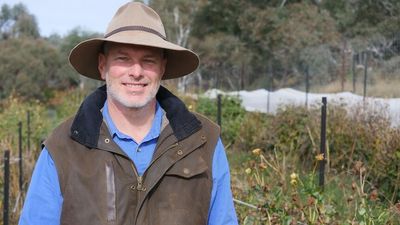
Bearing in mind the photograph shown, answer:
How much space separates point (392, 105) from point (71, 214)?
6912 mm

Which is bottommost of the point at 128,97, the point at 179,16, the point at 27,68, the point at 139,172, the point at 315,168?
the point at 315,168

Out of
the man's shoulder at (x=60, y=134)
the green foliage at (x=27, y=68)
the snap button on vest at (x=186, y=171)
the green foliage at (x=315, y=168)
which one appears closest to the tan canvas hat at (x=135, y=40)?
the man's shoulder at (x=60, y=134)

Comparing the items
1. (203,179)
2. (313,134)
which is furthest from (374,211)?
(313,134)

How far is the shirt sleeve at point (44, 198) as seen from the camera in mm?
1732

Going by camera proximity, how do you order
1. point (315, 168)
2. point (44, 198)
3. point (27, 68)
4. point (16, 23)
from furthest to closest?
1. point (16, 23)
2. point (27, 68)
3. point (315, 168)
4. point (44, 198)

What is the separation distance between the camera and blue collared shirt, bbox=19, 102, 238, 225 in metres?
1.74

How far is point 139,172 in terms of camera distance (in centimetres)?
181

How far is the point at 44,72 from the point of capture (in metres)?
28.9

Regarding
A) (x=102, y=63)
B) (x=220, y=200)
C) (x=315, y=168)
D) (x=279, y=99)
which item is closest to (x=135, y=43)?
(x=102, y=63)

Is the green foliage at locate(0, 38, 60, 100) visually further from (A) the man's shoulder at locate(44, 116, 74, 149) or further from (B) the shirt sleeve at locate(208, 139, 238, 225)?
(B) the shirt sleeve at locate(208, 139, 238, 225)

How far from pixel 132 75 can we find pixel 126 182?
14.0 inches

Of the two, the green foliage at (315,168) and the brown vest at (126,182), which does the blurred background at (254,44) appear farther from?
the brown vest at (126,182)

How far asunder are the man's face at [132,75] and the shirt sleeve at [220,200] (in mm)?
315

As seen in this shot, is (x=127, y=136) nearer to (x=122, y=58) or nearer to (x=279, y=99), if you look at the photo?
(x=122, y=58)
